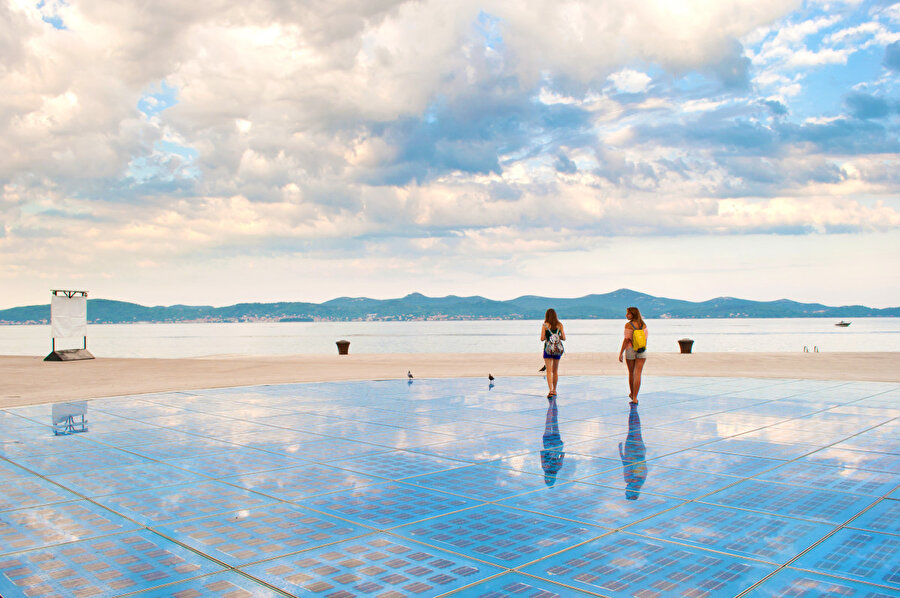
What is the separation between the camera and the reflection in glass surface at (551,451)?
280 inches


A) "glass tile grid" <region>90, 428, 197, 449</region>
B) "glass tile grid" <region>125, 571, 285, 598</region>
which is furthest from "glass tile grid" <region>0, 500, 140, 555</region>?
"glass tile grid" <region>90, 428, 197, 449</region>

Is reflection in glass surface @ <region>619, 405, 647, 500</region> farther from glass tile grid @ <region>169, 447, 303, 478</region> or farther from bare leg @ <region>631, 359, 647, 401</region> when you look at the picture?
glass tile grid @ <region>169, 447, 303, 478</region>

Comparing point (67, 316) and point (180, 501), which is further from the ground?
point (67, 316)

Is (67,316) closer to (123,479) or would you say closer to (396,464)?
(123,479)

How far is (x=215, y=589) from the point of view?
4.17 m

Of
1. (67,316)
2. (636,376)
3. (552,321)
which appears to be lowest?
(636,376)

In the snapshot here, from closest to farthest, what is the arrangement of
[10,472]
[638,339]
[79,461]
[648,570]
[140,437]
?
[648,570] → [10,472] → [79,461] → [140,437] → [638,339]

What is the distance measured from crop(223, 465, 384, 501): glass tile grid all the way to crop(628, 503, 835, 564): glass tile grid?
9.43ft

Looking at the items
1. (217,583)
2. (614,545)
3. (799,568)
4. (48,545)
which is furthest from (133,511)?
(799,568)

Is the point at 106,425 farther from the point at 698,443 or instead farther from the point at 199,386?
the point at 698,443

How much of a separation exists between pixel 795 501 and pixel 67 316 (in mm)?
27944

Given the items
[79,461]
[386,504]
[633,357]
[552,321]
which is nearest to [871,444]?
[633,357]

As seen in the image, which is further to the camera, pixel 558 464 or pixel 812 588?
pixel 558 464

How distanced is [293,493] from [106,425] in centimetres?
577
